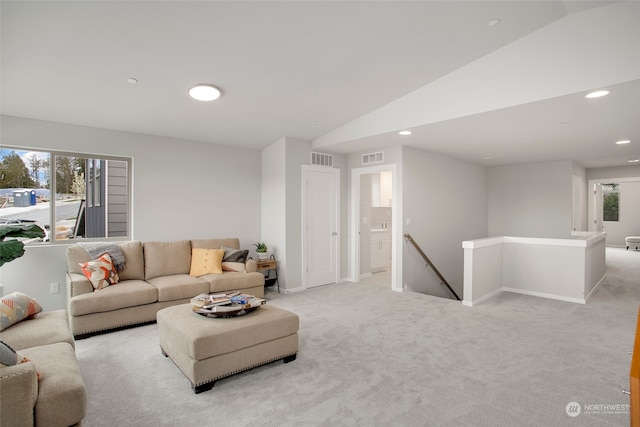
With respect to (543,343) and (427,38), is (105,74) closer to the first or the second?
(427,38)

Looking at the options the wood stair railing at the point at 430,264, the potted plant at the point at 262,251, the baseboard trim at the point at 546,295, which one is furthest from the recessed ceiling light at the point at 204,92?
the baseboard trim at the point at 546,295

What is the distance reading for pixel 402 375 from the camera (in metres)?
2.71

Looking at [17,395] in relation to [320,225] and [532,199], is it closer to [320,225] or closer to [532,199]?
[320,225]

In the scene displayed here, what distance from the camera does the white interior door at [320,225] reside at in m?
5.78

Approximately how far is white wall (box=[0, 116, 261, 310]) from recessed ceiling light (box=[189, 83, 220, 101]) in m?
1.63

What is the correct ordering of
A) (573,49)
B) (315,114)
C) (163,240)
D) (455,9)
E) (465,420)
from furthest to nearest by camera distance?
(163,240) < (315,114) < (573,49) < (455,9) < (465,420)

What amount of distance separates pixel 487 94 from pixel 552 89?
601 mm

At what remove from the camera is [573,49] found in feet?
9.89

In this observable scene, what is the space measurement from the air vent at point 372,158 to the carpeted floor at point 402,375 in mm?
2653

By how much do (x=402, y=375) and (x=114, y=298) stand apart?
3.13 m

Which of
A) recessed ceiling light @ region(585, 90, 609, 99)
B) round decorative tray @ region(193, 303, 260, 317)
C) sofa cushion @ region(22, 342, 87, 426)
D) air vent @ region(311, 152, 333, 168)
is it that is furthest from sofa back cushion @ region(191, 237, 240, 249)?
recessed ceiling light @ region(585, 90, 609, 99)

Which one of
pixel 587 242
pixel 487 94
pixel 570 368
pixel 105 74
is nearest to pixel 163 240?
pixel 105 74

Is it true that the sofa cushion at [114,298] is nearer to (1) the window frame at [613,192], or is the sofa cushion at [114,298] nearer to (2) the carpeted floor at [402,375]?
(2) the carpeted floor at [402,375]

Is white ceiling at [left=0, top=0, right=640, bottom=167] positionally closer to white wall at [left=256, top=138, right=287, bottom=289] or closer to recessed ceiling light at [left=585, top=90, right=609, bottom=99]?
recessed ceiling light at [left=585, top=90, right=609, bottom=99]
